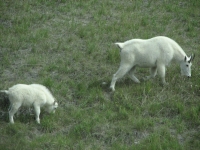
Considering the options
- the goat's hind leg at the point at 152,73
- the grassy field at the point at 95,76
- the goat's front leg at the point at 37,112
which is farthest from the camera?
the goat's hind leg at the point at 152,73

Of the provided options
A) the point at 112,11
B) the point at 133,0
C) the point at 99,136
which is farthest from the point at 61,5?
the point at 99,136

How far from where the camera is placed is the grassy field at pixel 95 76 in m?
9.36

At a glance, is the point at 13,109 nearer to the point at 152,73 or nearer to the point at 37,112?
the point at 37,112

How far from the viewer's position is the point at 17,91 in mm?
9359

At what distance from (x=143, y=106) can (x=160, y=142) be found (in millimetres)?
1457

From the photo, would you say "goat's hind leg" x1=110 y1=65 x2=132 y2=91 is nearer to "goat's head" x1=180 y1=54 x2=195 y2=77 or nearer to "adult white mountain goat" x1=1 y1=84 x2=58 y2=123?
"goat's head" x1=180 y1=54 x2=195 y2=77

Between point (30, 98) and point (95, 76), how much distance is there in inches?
112

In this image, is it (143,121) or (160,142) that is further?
(143,121)

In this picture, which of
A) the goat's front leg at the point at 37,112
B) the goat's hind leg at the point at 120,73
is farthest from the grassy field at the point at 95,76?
the goat's hind leg at the point at 120,73

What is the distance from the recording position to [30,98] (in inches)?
374

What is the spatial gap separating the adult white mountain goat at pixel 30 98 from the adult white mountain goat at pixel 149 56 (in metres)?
1.94

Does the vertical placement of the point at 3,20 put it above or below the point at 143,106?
above

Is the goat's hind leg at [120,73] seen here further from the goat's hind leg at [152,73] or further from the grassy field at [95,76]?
the goat's hind leg at [152,73]

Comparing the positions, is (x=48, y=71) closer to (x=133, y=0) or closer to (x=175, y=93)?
(x=175, y=93)
